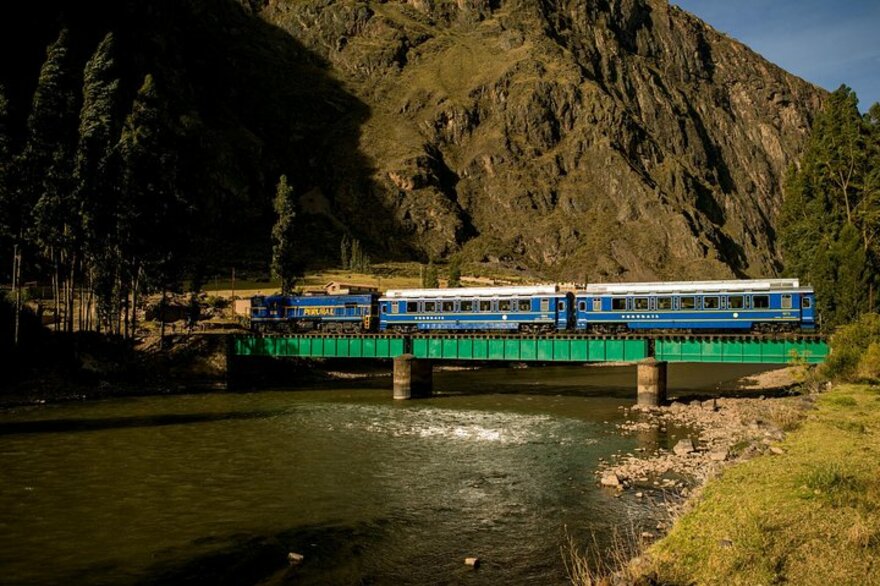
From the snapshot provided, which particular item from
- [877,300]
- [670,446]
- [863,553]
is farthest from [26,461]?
[877,300]

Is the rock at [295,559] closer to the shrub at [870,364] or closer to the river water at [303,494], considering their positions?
the river water at [303,494]

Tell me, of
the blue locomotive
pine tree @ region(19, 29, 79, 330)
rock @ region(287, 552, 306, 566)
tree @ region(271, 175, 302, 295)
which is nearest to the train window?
the blue locomotive

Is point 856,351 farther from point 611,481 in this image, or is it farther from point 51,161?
point 51,161

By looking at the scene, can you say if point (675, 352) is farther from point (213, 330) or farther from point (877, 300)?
point (213, 330)

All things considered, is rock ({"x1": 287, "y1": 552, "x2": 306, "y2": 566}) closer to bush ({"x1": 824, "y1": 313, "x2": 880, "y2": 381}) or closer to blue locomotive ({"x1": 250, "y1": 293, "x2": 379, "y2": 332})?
bush ({"x1": 824, "y1": 313, "x2": 880, "y2": 381})

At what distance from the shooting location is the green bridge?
Answer: 4428cm

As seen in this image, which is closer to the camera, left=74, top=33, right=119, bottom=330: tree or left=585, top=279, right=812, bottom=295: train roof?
left=585, top=279, right=812, bottom=295: train roof

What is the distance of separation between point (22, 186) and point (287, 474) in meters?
38.6

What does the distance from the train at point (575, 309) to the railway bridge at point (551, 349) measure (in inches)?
106

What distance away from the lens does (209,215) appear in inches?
7662

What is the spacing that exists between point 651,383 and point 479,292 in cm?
1748

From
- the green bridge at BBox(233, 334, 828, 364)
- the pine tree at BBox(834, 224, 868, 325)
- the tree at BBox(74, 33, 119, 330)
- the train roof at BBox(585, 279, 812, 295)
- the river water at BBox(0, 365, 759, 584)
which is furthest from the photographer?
the pine tree at BBox(834, 224, 868, 325)

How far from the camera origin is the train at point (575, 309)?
47.1m

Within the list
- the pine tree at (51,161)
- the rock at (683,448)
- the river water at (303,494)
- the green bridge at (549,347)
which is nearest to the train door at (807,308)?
the green bridge at (549,347)
